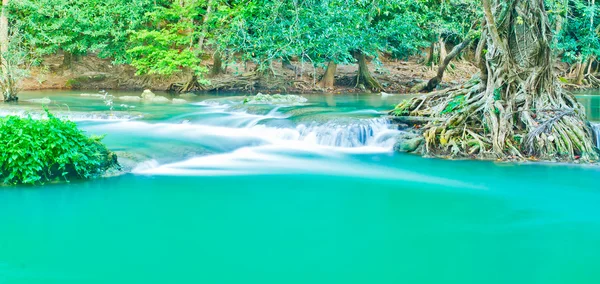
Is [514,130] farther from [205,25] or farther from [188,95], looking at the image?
[188,95]

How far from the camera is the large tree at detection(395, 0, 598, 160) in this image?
35.2ft

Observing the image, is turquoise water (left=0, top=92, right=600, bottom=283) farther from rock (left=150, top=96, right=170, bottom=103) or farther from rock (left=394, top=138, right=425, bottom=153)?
rock (left=150, top=96, right=170, bottom=103)

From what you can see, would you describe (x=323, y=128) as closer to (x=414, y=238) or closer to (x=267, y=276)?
(x=414, y=238)

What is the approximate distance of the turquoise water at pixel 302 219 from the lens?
5820 mm

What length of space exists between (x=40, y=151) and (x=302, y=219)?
11.8ft

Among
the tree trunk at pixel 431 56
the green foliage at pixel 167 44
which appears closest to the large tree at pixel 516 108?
the green foliage at pixel 167 44

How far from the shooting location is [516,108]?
1123cm

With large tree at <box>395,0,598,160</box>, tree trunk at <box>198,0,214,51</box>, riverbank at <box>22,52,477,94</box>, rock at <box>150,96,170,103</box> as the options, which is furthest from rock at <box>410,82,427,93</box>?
large tree at <box>395,0,598,160</box>

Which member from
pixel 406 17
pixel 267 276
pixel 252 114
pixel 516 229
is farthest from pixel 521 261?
pixel 406 17

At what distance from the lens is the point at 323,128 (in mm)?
13203

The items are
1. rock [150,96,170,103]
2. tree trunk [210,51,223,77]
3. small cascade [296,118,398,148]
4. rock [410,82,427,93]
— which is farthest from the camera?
tree trunk [210,51,223,77]

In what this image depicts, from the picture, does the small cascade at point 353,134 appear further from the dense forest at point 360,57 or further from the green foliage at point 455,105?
the green foliage at point 455,105

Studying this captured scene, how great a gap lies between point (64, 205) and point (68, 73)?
20939 mm

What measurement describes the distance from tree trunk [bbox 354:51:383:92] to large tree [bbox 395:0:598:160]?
1303cm
